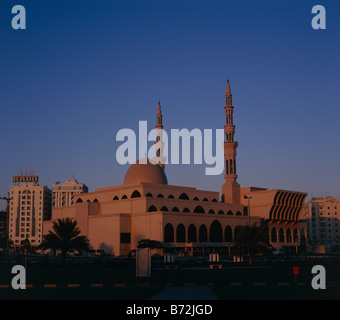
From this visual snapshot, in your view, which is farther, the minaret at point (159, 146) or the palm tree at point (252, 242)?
the minaret at point (159, 146)

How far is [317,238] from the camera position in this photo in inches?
4683

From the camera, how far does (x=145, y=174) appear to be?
80.4 meters

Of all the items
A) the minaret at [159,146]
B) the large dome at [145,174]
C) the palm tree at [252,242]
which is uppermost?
the minaret at [159,146]

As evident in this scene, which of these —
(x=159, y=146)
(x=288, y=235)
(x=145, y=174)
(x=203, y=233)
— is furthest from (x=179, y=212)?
(x=288, y=235)

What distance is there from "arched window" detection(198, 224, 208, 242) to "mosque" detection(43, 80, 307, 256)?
0.02m

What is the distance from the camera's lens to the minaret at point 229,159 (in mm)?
83125

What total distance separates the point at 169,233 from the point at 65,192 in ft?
225

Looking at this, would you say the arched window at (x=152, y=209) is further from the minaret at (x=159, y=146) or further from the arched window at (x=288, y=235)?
the arched window at (x=288, y=235)

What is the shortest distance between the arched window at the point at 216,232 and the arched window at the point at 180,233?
6602 millimetres

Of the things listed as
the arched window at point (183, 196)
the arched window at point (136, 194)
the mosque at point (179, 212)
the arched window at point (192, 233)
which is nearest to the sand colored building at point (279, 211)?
the mosque at point (179, 212)

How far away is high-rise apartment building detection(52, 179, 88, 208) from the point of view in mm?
129500
